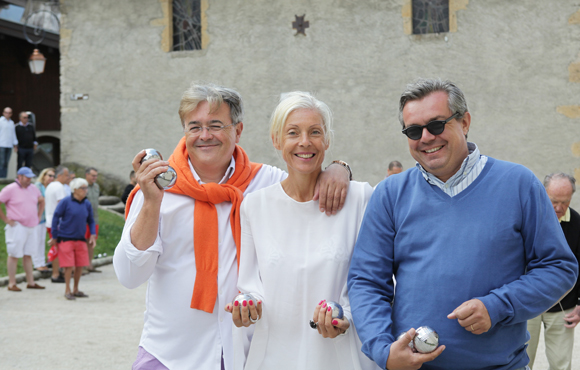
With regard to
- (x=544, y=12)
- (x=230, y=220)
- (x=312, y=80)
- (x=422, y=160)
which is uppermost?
(x=544, y=12)

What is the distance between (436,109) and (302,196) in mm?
708

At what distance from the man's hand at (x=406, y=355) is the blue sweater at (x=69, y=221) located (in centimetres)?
813

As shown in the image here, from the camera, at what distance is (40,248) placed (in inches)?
418

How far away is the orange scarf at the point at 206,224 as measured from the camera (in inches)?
106

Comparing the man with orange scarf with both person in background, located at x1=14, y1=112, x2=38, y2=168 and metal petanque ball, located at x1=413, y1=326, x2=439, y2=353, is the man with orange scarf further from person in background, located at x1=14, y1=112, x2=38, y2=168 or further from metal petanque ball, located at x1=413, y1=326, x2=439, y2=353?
person in background, located at x1=14, y1=112, x2=38, y2=168

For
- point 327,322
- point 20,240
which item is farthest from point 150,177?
point 20,240

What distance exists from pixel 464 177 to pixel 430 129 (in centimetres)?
22

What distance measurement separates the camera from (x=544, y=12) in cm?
→ 1430

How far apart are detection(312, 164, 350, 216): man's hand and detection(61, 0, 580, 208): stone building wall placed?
12868 mm

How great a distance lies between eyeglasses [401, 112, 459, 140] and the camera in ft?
7.52

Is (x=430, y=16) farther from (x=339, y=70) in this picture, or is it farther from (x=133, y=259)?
(x=133, y=259)

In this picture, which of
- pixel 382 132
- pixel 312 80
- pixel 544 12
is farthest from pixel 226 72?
pixel 544 12

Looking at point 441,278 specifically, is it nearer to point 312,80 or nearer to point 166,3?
point 312,80

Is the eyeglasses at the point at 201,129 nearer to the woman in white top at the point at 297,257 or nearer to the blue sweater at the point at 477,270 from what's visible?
the woman in white top at the point at 297,257
